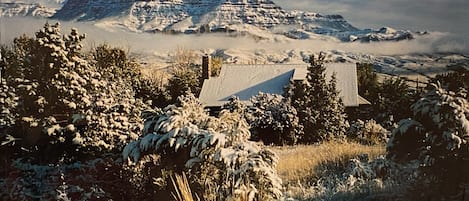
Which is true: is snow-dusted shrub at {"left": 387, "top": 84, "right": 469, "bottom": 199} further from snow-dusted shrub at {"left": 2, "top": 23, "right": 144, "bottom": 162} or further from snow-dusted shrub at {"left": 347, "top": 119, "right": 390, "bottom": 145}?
snow-dusted shrub at {"left": 2, "top": 23, "right": 144, "bottom": 162}

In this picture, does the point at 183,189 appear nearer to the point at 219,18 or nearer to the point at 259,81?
the point at 219,18

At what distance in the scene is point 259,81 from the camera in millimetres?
4719

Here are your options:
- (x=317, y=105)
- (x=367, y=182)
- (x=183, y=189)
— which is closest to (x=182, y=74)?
(x=317, y=105)

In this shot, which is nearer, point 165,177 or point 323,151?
point 165,177

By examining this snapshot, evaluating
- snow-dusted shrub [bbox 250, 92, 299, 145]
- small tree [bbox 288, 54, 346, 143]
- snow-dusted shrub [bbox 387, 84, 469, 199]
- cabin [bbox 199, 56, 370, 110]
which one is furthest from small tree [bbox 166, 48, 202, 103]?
snow-dusted shrub [bbox 387, 84, 469, 199]

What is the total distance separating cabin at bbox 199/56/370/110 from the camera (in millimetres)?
4523

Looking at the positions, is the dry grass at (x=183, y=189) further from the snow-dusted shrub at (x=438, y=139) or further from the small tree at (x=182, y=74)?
the small tree at (x=182, y=74)

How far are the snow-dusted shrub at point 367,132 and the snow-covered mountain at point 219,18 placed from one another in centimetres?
106

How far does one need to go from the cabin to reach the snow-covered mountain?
608mm

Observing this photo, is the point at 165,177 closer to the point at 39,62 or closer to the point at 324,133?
the point at 39,62

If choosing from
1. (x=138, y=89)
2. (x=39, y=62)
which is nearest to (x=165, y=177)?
(x=39, y=62)

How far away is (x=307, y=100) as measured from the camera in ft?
16.8

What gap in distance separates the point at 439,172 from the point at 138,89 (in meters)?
3.40

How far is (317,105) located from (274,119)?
1.37ft
